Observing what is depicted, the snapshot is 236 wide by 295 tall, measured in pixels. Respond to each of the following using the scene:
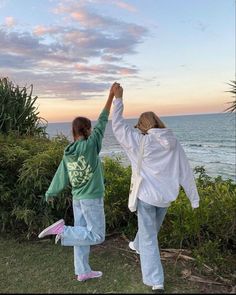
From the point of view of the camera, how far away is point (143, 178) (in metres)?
4.83

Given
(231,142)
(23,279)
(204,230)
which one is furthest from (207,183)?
(231,142)

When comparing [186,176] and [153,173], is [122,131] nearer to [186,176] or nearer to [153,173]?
[153,173]

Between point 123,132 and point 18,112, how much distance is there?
248 inches

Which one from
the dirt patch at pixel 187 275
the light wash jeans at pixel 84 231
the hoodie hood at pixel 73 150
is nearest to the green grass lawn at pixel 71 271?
the dirt patch at pixel 187 275

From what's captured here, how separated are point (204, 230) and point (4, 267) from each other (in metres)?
2.55

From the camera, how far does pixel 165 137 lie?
480cm

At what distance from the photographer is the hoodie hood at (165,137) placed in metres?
4.79

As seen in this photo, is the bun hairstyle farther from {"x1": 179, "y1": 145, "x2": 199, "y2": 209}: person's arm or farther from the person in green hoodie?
{"x1": 179, "y1": 145, "x2": 199, "y2": 209}: person's arm

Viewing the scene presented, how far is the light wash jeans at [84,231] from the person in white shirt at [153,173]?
1.65 feet

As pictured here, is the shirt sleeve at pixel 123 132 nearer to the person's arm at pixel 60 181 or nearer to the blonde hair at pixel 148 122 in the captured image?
the blonde hair at pixel 148 122

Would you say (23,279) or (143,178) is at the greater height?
(143,178)

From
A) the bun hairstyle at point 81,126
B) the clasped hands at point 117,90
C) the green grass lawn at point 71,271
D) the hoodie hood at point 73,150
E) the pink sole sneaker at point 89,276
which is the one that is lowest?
the green grass lawn at point 71,271

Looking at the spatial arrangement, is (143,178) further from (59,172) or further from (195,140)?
(195,140)

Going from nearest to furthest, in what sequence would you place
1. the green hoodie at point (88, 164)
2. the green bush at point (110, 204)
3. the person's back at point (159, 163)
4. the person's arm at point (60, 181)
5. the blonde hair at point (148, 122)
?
the person's back at point (159, 163) < the blonde hair at point (148, 122) < the green hoodie at point (88, 164) < the person's arm at point (60, 181) < the green bush at point (110, 204)
